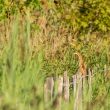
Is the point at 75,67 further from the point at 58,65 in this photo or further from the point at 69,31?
the point at 69,31

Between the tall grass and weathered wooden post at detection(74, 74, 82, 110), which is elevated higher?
the tall grass

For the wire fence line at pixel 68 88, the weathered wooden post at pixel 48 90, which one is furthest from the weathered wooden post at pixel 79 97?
the weathered wooden post at pixel 48 90

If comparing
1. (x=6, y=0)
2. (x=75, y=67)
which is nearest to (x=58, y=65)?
(x=75, y=67)

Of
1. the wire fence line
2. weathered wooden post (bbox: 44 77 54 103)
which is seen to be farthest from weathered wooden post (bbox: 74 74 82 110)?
weathered wooden post (bbox: 44 77 54 103)

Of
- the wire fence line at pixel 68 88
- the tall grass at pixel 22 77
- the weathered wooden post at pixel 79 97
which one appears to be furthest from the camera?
the weathered wooden post at pixel 79 97

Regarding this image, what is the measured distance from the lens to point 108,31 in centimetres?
1195

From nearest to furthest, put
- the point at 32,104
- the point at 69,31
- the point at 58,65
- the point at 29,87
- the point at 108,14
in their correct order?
the point at 32,104 → the point at 29,87 → the point at 58,65 → the point at 69,31 → the point at 108,14

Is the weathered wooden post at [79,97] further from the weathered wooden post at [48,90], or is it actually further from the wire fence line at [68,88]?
the weathered wooden post at [48,90]

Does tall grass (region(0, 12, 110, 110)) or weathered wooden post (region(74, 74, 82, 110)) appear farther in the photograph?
weathered wooden post (region(74, 74, 82, 110))

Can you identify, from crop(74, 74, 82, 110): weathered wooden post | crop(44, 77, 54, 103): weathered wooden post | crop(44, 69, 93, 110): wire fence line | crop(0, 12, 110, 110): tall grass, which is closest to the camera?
crop(0, 12, 110, 110): tall grass

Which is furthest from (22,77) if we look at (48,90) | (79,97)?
(79,97)

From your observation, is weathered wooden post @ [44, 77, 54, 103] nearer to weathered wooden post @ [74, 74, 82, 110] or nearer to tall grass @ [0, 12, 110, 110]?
tall grass @ [0, 12, 110, 110]

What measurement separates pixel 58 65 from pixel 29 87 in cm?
381

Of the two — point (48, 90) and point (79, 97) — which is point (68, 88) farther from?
point (48, 90)
